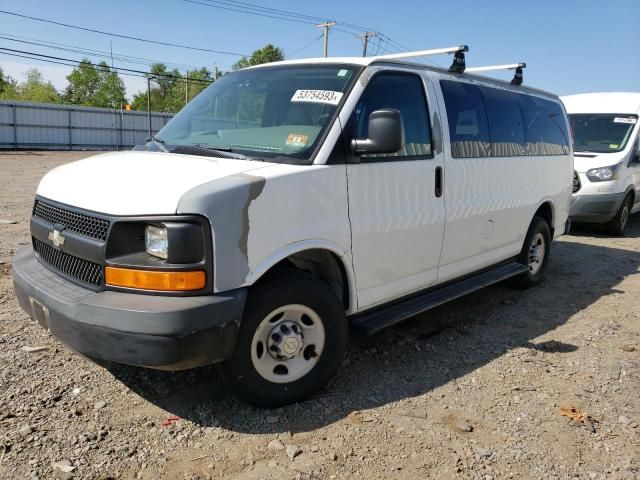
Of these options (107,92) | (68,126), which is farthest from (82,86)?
(68,126)

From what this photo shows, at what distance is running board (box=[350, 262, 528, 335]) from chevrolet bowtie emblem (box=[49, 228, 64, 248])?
73.2 inches

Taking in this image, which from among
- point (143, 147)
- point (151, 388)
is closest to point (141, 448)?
point (151, 388)

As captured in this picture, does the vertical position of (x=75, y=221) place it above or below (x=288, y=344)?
above

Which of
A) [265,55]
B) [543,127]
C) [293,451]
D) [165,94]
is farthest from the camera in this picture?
[165,94]

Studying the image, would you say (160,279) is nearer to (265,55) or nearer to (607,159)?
(607,159)

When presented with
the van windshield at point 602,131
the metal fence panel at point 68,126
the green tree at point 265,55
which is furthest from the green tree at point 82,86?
the van windshield at point 602,131

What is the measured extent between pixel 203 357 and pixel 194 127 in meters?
1.90

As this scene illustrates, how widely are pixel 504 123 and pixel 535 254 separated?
1738 mm

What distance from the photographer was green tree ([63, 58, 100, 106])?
70062 mm

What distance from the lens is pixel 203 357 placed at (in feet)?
8.79

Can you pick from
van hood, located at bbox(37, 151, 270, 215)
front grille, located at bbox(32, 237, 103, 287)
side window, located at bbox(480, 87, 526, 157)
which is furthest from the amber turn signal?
side window, located at bbox(480, 87, 526, 157)

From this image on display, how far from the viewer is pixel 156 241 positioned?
2.67 metres

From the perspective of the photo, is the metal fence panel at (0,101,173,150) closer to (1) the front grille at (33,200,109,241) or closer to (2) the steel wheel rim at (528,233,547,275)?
(2) the steel wheel rim at (528,233,547,275)

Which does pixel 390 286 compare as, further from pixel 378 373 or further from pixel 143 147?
pixel 143 147
